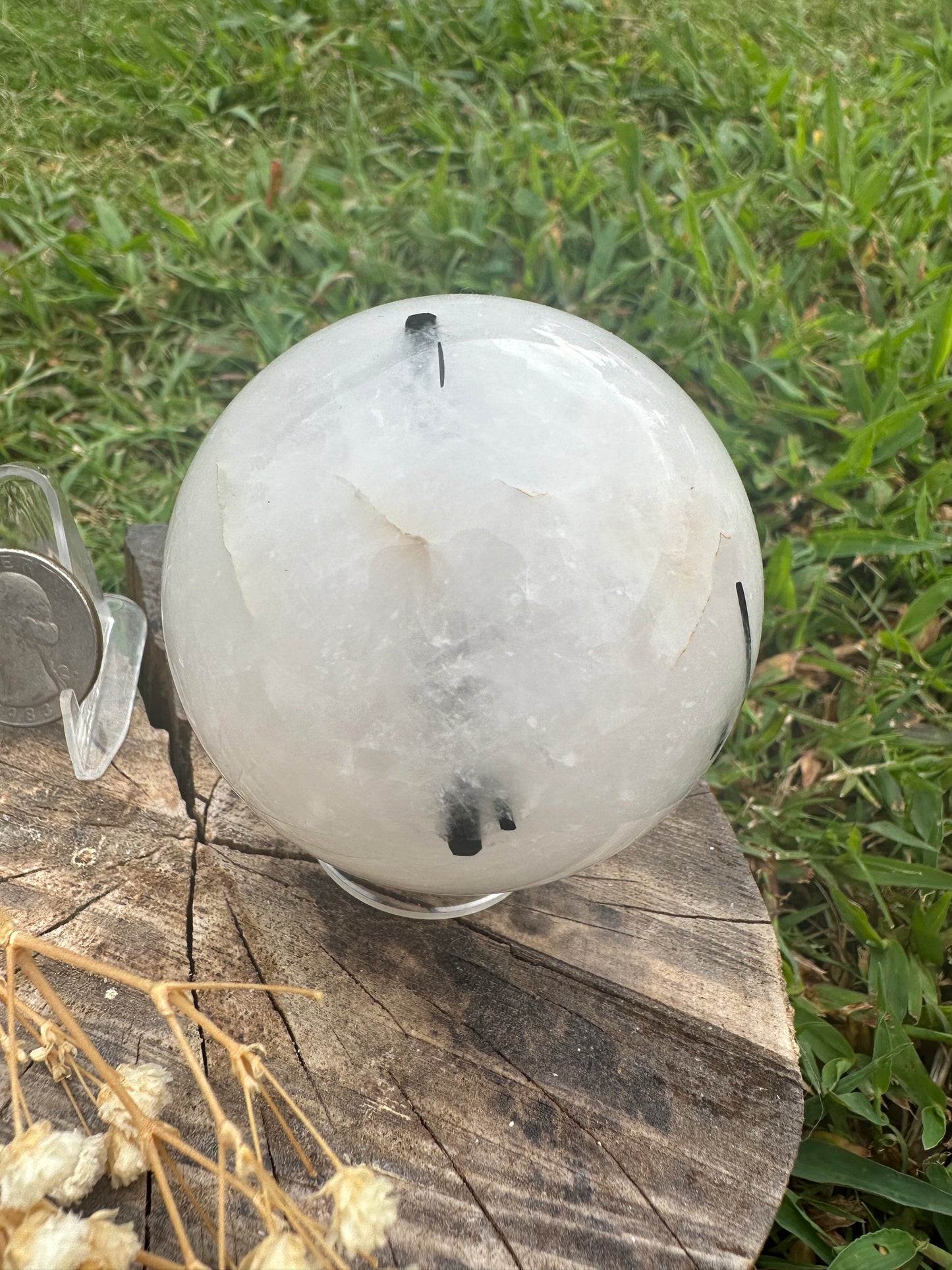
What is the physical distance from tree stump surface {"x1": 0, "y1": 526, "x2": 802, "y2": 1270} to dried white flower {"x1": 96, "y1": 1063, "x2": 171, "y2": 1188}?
1.2 inches

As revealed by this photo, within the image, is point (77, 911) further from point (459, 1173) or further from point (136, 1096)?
point (459, 1173)

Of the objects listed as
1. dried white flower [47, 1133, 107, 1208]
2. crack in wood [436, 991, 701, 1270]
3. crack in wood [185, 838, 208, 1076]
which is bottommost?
crack in wood [436, 991, 701, 1270]

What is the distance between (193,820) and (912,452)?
4.30 feet

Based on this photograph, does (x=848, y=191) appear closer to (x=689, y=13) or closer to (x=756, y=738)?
(x=689, y=13)

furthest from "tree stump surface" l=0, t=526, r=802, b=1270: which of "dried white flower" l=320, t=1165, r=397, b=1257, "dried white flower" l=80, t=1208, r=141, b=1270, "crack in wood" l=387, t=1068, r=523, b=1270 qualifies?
"dried white flower" l=320, t=1165, r=397, b=1257

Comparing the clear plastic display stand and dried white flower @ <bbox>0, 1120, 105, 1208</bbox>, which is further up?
the clear plastic display stand

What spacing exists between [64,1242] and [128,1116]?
137 millimetres

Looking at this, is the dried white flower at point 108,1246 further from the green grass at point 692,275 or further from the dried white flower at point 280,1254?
the green grass at point 692,275

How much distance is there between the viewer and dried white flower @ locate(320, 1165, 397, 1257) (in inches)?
24.9

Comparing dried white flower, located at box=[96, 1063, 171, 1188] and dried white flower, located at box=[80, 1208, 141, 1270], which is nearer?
dried white flower, located at box=[80, 1208, 141, 1270]


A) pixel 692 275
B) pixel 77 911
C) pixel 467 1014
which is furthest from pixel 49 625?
pixel 692 275

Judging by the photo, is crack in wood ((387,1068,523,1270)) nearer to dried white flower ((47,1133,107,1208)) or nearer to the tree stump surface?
the tree stump surface

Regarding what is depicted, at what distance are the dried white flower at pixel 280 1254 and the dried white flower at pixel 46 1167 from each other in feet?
0.56

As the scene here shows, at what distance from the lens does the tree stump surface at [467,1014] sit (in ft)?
2.80
